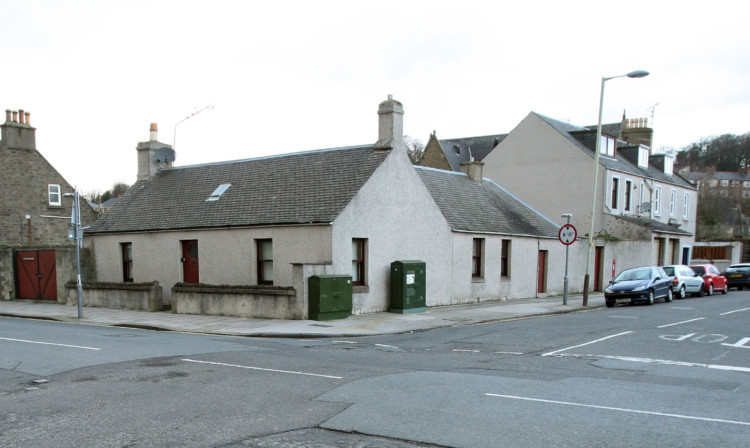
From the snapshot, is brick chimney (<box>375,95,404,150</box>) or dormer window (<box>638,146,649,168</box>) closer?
brick chimney (<box>375,95,404,150</box>)

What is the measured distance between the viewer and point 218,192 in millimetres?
→ 22672

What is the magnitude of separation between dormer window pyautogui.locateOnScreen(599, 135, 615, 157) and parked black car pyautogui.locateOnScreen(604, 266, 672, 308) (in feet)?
48.6

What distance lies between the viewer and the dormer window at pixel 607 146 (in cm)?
3740

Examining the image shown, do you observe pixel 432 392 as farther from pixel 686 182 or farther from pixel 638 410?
pixel 686 182

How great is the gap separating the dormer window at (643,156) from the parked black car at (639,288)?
62.5 feet

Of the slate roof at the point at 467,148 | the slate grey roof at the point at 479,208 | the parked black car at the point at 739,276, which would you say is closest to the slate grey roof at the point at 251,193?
the slate grey roof at the point at 479,208

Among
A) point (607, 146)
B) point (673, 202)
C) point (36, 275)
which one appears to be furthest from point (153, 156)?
point (673, 202)

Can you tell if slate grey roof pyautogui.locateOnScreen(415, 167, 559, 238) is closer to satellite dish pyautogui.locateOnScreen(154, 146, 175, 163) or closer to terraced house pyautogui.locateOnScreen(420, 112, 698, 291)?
terraced house pyautogui.locateOnScreen(420, 112, 698, 291)

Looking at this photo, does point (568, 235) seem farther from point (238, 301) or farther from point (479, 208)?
point (238, 301)

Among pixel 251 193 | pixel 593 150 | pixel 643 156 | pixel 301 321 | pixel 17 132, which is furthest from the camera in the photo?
pixel 643 156

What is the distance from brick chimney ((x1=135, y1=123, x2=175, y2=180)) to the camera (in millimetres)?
26844

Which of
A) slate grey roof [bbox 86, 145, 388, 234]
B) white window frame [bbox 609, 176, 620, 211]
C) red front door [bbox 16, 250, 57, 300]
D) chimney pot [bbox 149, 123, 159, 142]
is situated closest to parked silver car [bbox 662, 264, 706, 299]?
white window frame [bbox 609, 176, 620, 211]

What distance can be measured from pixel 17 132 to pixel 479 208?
27.7 meters

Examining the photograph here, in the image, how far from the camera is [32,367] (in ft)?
31.3
